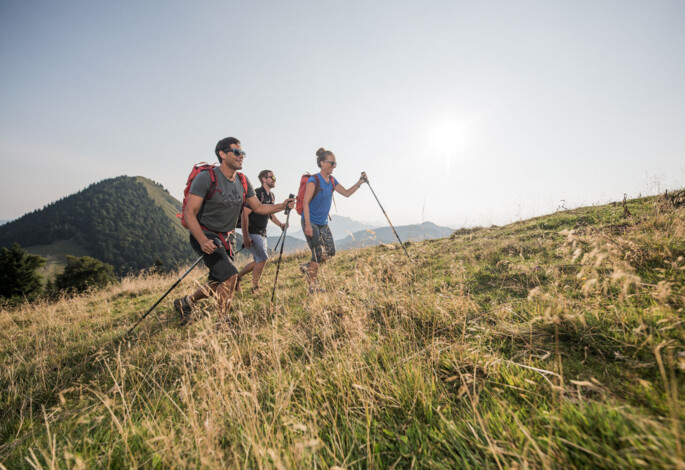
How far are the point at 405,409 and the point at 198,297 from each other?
4.62m

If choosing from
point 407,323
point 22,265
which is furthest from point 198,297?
point 22,265

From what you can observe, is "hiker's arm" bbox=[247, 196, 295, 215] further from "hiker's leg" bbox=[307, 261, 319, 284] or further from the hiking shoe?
the hiking shoe

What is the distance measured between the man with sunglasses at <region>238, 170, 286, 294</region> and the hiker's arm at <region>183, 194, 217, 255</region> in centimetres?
209

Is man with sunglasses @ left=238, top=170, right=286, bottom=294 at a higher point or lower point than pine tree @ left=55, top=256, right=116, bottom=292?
higher

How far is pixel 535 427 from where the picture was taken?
4.47 feet

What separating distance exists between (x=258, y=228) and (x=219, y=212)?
267 cm

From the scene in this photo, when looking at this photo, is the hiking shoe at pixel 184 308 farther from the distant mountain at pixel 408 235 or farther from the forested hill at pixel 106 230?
the forested hill at pixel 106 230

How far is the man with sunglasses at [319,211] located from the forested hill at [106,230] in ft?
395

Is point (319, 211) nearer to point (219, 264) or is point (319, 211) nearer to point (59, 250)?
point (219, 264)

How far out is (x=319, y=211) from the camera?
239 inches

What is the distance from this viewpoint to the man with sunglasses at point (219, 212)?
4133mm

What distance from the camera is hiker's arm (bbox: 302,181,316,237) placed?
18.4 feet

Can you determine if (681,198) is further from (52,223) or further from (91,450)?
(52,223)

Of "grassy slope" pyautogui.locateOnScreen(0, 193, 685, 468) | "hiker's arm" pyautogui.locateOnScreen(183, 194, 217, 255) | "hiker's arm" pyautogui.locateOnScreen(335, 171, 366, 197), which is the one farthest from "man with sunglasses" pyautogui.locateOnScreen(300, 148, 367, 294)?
"hiker's arm" pyautogui.locateOnScreen(183, 194, 217, 255)
